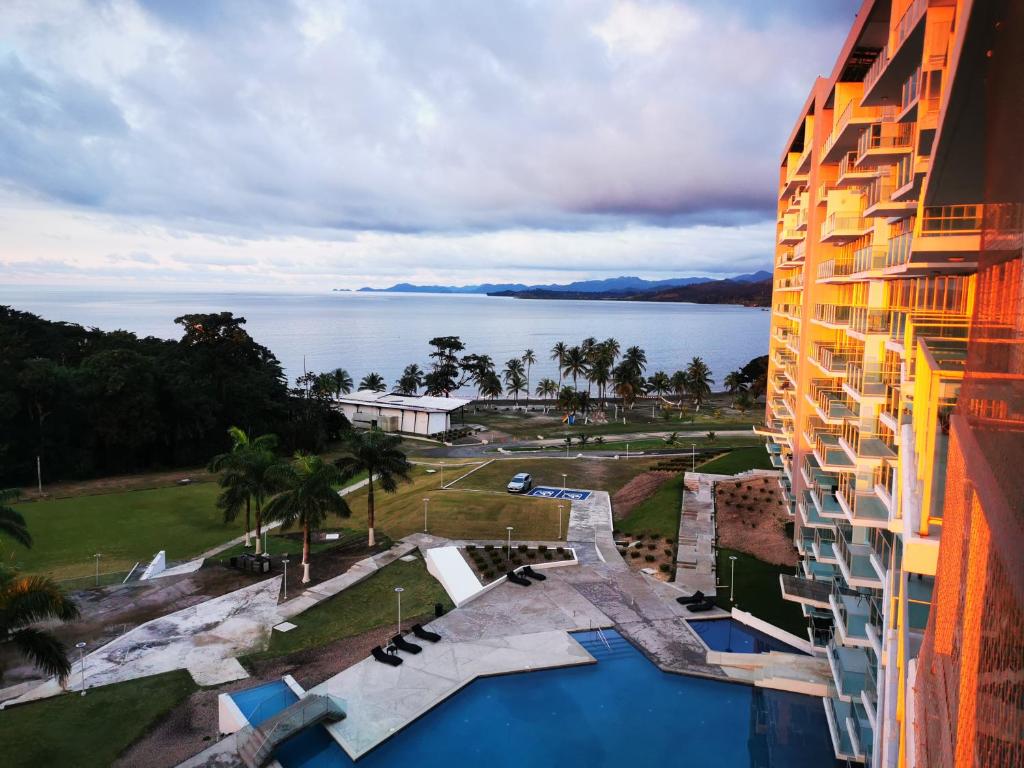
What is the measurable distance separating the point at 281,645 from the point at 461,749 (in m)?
10.6

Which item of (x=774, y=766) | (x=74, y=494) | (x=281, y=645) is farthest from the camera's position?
(x=74, y=494)

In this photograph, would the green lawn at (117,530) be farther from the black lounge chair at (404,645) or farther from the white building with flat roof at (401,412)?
the white building with flat roof at (401,412)

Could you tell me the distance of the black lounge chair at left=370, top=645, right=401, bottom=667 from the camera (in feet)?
91.2

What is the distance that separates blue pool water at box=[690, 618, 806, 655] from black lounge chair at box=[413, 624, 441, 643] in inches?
437

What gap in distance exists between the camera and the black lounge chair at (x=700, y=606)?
32.6 metres

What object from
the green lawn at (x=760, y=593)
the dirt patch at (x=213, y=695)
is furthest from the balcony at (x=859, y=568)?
the dirt patch at (x=213, y=695)

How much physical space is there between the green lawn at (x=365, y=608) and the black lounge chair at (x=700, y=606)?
11.2 metres

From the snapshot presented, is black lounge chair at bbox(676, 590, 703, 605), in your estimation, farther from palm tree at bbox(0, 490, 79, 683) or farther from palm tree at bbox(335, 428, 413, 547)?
palm tree at bbox(0, 490, 79, 683)

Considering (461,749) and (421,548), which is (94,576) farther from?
(461,749)

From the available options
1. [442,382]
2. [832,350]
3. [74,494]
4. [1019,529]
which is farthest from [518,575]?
[442,382]

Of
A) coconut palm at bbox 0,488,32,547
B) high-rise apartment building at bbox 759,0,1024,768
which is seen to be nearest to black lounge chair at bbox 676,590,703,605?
high-rise apartment building at bbox 759,0,1024,768

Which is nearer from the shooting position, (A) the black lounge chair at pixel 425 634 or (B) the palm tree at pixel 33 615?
(B) the palm tree at pixel 33 615

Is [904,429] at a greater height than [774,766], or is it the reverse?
[904,429]

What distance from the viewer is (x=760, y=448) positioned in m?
64.9
